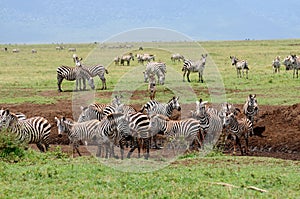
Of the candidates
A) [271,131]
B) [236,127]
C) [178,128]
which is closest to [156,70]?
[271,131]

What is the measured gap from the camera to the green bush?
12664 mm

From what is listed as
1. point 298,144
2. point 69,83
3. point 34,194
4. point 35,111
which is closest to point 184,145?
point 298,144

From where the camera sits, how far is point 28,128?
48.6 ft

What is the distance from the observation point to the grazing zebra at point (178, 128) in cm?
1447

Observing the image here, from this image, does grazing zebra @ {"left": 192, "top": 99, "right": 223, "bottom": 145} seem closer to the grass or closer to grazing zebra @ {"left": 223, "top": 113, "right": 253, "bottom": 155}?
grazing zebra @ {"left": 223, "top": 113, "right": 253, "bottom": 155}

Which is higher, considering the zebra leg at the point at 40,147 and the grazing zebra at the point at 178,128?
the grazing zebra at the point at 178,128

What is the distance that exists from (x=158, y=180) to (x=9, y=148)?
4515 millimetres

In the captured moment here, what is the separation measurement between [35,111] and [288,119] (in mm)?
9135

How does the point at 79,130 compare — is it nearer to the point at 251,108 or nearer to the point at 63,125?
the point at 63,125

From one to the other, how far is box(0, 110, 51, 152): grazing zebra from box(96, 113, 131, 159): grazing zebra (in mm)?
2018

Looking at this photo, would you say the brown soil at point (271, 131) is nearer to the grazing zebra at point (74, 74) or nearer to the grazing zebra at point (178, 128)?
the grazing zebra at point (178, 128)

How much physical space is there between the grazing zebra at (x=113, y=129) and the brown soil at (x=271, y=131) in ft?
4.79

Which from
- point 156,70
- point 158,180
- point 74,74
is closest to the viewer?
point 158,180

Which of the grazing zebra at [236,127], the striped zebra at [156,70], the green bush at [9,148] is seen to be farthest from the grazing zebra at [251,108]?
the striped zebra at [156,70]
